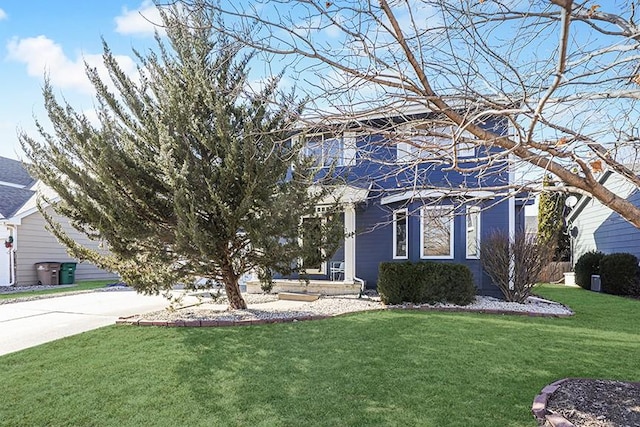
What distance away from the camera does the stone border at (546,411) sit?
3.68 meters

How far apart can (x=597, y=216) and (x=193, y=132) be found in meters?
18.7

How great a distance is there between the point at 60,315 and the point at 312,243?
5763mm

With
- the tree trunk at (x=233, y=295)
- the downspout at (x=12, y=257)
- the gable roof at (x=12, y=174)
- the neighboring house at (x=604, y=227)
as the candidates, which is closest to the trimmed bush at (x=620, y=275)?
the neighboring house at (x=604, y=227)

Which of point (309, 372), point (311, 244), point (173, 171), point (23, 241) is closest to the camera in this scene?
point (309, 372)

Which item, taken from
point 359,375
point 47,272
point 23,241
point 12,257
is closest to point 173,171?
point 359,375

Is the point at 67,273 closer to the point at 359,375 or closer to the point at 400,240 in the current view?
the point at 400,240

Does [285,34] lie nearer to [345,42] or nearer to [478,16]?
[345,42]

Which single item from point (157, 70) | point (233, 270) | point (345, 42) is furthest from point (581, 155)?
point (157, 70)

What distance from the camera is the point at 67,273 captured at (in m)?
17.3

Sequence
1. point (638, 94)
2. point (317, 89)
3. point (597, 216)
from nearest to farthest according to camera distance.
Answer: point (638, 94)
point (317, 89)
point (597, 216)

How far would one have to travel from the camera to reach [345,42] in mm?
4051

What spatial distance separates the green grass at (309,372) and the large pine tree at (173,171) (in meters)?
1.64

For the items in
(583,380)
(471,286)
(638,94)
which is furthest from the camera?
(471,286)

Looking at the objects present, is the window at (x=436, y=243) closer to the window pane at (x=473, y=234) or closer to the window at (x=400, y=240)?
the window pane at (x=473, y=234)
